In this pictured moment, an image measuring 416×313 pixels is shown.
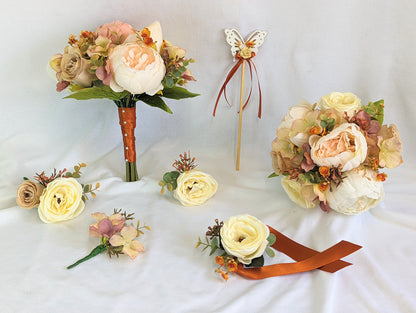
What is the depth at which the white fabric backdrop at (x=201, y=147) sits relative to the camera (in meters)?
1.01

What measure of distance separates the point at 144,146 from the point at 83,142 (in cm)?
26

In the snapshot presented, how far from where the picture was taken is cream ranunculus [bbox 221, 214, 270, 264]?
3.31 feet

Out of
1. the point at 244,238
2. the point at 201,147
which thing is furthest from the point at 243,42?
the point at 244,238

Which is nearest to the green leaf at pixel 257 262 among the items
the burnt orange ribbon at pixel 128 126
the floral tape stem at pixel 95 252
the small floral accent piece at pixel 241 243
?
the small floral accent piece at pixel 241 243

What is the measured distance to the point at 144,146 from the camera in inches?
69.9

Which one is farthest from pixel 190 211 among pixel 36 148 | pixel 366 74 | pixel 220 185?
pixel 366 74

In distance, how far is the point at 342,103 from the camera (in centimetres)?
134

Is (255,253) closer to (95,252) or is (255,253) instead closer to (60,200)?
(95,252)

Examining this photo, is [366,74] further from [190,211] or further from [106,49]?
[106,49]

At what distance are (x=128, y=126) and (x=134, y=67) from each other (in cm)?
30

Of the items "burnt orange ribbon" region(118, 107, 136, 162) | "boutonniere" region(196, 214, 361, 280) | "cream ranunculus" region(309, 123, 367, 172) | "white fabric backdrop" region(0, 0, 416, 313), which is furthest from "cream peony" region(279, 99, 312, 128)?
"burnt orange ribbon" region(118, 107, 136, 162)

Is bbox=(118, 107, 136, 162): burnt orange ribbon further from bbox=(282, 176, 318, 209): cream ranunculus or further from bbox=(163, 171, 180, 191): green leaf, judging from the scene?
bbox=(282, 176, 318, 209): cream ranunculus

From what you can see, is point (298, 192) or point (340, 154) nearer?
point (340, 154)

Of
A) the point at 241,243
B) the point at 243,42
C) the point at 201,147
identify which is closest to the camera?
the point at 241,243
